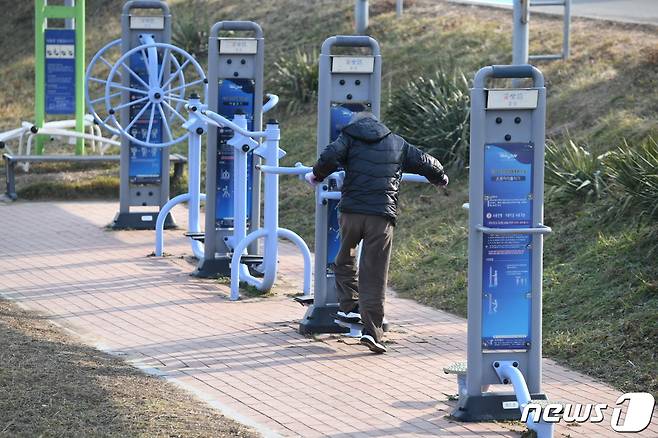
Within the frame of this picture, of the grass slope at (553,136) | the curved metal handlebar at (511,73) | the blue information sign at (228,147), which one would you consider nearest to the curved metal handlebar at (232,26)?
the blue information sign at (228,147)

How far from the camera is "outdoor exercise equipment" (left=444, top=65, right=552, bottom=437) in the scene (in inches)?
291

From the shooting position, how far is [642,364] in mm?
8664

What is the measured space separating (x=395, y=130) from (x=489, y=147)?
302 inches

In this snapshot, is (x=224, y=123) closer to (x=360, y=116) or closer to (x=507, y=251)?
(x=360, y=116)

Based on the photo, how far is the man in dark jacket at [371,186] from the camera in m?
8.85

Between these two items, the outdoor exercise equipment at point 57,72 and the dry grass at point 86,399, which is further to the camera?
→ the outdoor exercise equipment at point 57,72

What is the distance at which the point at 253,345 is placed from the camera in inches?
370

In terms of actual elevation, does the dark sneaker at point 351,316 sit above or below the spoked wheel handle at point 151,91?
below

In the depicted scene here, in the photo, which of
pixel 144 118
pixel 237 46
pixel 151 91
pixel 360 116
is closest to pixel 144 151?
pixel 144 118

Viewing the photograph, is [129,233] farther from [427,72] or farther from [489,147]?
[489,147]

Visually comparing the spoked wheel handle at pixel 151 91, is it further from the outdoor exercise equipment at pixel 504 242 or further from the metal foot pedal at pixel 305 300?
the outdoor exercise equipment at pixel 504 242

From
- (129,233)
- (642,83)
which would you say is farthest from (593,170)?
(129,233)

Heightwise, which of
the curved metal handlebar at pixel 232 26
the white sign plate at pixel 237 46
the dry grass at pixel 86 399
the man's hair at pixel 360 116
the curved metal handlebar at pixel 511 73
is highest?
the curved metal handlebar at pixel 232 26

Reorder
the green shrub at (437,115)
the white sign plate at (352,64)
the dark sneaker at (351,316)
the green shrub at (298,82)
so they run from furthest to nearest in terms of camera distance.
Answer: the green shrub at (298,82) → the green shrub at (437,115) → the white sign plate at (352,64) → the dark sneaker at (351,316)
